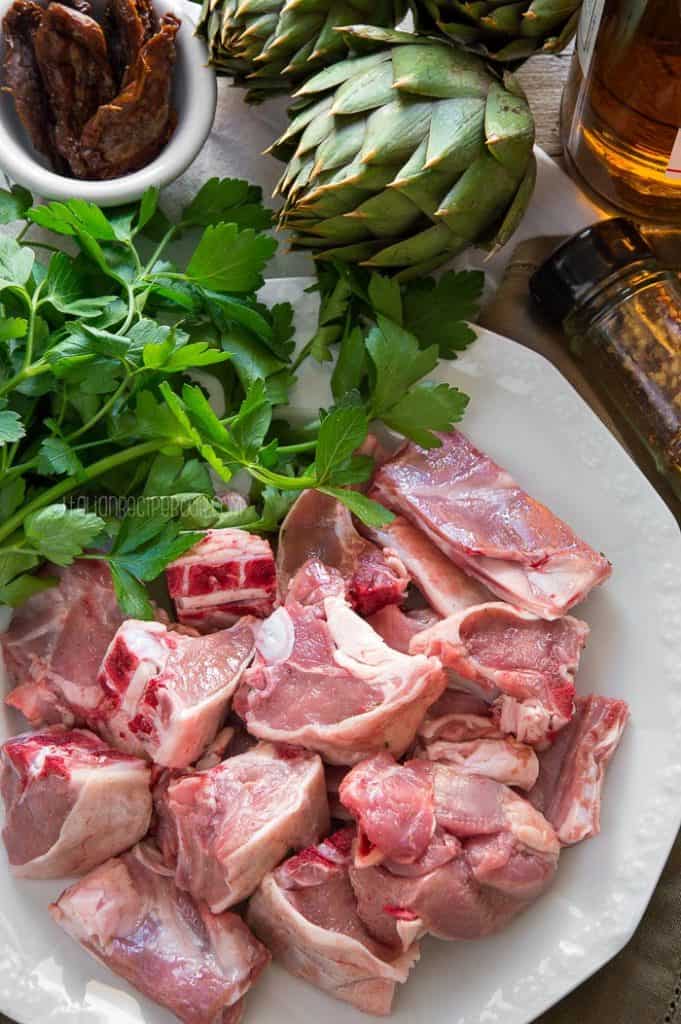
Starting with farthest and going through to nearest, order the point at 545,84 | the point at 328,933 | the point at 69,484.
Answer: the point at 545,84
the point at 69,484
the point at 328,933

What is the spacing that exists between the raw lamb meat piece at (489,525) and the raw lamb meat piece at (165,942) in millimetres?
466

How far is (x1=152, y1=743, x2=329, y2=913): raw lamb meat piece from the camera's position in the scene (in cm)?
119

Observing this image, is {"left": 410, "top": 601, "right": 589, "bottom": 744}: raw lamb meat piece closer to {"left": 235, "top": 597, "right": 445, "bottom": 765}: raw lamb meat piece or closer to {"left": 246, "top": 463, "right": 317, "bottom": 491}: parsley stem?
{"left": 235, "top": 597, "right": 445, "bottom": 765}: raw lamb meat piece

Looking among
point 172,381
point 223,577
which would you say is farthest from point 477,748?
point 172,381

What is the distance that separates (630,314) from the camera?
1.46 meters

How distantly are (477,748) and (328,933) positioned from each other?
246 millimetres

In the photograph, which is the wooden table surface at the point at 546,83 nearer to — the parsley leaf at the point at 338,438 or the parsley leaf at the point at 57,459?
the parsley leaf at the point at 338,438

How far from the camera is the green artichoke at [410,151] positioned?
1.23m

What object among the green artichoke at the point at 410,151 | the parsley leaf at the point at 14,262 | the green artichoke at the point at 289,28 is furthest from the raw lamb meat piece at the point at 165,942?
the green artichoke at the point at 289,28

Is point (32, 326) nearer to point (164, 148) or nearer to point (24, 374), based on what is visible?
point (24, 374)

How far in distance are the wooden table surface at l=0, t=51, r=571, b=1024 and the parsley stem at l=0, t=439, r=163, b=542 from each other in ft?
2.40

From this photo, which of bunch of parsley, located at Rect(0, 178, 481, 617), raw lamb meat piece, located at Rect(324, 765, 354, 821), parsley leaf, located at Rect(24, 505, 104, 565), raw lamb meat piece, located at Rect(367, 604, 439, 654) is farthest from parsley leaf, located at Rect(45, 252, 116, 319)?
raw lamb meat piece, located at Rect(324, 765, 354, 821)

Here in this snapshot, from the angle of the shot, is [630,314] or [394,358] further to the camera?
[630,314]

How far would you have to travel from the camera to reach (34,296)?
1.26 metres
